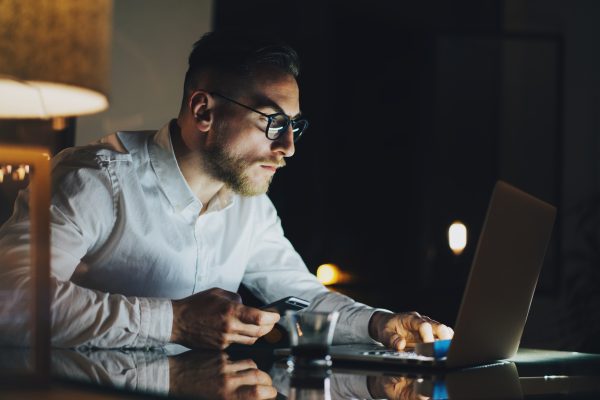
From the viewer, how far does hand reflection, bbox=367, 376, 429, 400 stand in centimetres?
109

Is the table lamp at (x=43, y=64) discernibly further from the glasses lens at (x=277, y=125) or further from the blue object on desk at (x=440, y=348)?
the glasses lens at (x=277, y=125)

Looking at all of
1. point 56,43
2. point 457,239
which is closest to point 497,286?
point 56,43

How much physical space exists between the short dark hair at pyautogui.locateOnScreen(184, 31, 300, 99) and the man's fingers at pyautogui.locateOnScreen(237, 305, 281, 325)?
86 centimetres

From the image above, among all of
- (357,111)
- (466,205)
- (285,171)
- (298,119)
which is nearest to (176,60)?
(285,171)

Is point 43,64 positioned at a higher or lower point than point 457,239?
higher

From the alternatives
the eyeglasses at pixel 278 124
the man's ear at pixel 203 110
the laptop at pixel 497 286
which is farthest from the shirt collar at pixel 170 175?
the laptop at pixel 497 286

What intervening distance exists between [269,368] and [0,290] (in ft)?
2.09

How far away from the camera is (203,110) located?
91.7 inches

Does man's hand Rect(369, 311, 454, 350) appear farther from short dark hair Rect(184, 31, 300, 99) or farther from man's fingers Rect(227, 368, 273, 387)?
short dark hair Rect(184, 31, 300, 99)

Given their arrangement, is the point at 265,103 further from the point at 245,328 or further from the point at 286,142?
the point at 245,328

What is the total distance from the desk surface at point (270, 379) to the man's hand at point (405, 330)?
194 millimetres

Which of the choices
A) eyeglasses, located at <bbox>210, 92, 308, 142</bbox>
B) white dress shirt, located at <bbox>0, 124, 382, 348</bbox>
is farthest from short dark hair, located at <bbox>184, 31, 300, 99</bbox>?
white dress shirt, located at <bbox>0, 124, 382, 348</bbox>

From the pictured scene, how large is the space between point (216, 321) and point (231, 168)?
26.9 inches

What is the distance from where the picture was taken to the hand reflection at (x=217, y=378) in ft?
3.45
